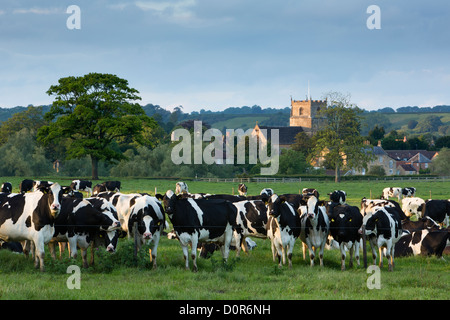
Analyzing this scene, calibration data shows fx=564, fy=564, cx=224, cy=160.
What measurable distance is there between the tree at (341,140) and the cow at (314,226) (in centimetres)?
5966

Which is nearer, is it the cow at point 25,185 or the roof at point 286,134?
the cow at point 25,185

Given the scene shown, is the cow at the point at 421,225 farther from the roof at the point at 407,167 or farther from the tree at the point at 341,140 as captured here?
the roof at the point at 407,167

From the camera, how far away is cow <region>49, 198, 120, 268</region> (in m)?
15.3

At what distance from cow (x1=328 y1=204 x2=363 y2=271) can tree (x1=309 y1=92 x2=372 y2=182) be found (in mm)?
59433

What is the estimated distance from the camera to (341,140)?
79062mm

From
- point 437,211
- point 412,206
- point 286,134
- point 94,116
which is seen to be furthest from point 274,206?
point 286,134

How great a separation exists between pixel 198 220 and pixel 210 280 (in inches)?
97.7

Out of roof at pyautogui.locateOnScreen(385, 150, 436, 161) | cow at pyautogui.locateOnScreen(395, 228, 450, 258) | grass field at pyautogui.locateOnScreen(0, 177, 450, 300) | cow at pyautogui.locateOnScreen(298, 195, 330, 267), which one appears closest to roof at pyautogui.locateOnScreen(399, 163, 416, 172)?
roof at pyautogui.locateOnScreen(385, 150, 436, 161)

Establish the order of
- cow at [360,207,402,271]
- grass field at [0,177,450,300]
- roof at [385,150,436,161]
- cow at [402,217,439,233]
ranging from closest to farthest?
1. grass field at [0,177,450,300]
2. cow at [360,207,402,271]
3. cow at [402,217,439,233]
4. roof at [385,150,436,161]

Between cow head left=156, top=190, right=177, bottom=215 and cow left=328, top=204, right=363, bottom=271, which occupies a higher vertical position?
cow head left=156, top=190, right=177, bottom=215

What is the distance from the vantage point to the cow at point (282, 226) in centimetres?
1611

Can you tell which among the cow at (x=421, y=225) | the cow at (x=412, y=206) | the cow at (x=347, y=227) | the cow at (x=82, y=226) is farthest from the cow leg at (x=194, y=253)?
the cow at (x=412, y=206)

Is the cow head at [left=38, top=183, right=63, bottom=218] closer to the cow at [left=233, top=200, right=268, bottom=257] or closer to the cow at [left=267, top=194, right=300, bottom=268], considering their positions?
the cow at [left=267, top=194, right=300, bottom=268]
